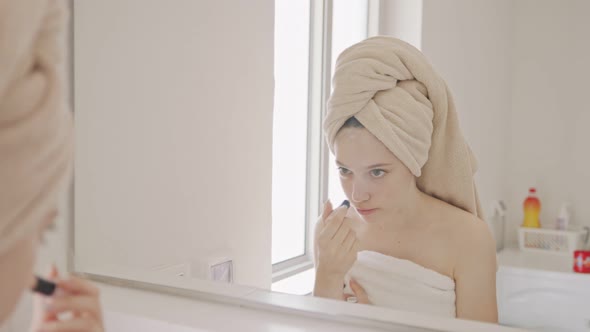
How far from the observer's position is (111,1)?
824 millimetres

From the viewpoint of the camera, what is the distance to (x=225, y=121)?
905mm

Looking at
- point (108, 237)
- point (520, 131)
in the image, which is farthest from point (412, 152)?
point (108, 237)

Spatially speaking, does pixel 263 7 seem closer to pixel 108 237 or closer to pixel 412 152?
pixel 412 152

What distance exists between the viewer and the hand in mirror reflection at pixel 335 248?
0.79m

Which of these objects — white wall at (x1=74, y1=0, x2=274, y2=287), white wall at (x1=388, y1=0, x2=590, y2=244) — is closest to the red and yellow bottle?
white wall at (x1=388, y1=0, x2=590, y2=244)

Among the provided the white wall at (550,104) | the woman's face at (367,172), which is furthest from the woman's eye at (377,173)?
the white wall at (550,104)

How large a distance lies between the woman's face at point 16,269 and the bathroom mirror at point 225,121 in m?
0.48

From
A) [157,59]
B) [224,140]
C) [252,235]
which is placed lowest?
[252,235]

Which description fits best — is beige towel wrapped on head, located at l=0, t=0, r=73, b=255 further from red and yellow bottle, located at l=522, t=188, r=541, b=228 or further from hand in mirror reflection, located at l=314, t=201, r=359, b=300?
red and yellow bottle, located at l=522, t=188, r=541, b=228

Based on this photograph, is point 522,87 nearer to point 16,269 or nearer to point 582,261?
point 582,261

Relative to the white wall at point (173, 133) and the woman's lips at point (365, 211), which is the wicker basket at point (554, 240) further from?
the white wall at point (173, 133)

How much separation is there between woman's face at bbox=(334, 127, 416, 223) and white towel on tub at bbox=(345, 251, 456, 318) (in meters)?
0.08

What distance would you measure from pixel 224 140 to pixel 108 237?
0.26 meters

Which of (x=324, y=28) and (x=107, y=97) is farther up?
(x=324, y=28)
